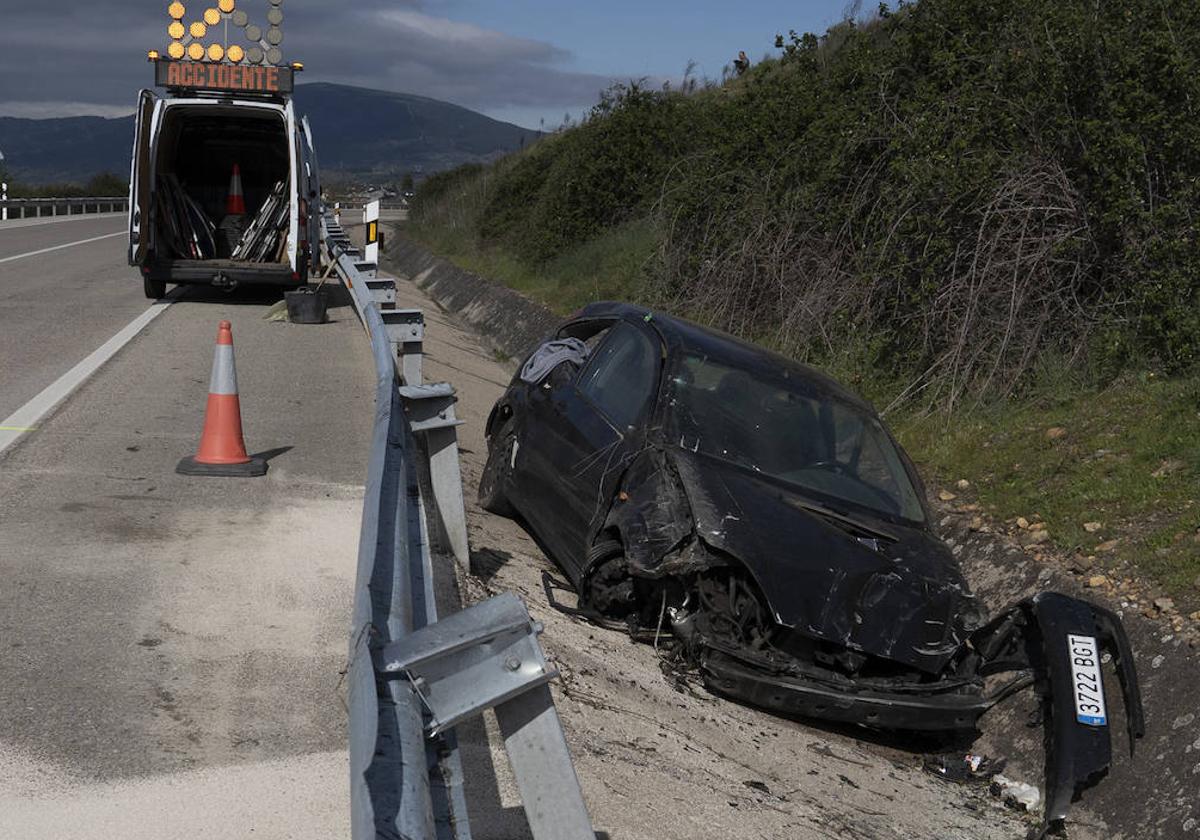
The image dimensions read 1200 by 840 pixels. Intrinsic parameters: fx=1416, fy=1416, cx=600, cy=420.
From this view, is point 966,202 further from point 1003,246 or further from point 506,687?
point 506,687

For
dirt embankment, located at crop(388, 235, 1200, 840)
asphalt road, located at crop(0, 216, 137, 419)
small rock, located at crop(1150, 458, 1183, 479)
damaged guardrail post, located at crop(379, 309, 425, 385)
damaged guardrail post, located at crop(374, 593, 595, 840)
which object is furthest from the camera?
asphalt road, located at crop(0, 216, 137, 419)

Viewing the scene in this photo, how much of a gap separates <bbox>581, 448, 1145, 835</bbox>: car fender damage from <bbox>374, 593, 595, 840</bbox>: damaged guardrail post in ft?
9.72

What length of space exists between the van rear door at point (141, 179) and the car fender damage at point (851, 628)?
11988 millimetres

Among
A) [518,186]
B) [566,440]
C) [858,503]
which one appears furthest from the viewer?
[518,186]

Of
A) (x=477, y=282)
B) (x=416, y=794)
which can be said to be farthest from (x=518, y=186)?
(x=416, y=794)

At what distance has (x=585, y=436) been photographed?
769 cm

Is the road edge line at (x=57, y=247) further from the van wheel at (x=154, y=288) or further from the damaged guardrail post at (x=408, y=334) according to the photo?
the damaged guardrail post at (x=408, y=334)

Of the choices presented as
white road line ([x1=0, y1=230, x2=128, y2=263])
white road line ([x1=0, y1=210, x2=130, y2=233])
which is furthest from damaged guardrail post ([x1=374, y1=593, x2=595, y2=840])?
white road line ([x1=0, y1=210, x2=130, y2=233])

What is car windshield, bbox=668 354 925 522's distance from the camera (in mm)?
7152

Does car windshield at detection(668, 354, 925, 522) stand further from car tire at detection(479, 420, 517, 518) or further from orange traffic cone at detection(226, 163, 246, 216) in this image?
orange traffic cone at detection(226, 163, 246, 216)

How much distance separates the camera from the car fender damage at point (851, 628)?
6.00 metres

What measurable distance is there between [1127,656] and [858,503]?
148cm

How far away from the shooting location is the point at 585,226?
25188 mm

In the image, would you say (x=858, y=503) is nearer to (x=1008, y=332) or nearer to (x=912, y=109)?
(x=1008, y=332)
